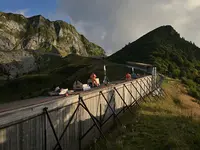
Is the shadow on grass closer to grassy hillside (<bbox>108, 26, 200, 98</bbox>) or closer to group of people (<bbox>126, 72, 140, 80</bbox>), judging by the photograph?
group of people (<bbox>126, 72, 140, 80</bbox>)

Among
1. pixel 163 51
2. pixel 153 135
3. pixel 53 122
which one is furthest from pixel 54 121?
pixel 163 51

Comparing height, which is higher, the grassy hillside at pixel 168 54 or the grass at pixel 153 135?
the grassy hillside at pixel 168 54

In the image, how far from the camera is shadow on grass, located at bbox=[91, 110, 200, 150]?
10938 millimetres

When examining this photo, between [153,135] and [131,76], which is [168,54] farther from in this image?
[153,135]

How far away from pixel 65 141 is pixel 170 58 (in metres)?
84.8

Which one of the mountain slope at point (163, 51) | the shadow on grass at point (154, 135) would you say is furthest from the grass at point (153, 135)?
the mountain slope at point (163, 51)

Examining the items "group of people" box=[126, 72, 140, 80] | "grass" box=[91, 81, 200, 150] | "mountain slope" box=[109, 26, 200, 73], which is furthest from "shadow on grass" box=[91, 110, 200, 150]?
"mountain slope" box=[109, 26, 200, 73]

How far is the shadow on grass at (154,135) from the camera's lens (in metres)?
10.9

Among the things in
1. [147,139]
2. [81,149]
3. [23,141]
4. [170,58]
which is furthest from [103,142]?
[170,58]

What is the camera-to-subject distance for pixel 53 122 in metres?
9.12

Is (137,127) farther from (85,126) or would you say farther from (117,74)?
(117,74)

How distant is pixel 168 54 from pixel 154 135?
82954 millimetres

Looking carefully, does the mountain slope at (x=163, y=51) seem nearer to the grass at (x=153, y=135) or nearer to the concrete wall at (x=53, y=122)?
the grass at (x=153, y=135)

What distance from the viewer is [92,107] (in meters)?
12.6
